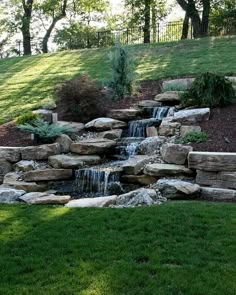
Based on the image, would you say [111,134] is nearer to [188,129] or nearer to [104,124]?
[104,124]

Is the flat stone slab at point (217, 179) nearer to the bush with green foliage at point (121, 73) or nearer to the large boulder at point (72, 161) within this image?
the large boulder at point (72, 161)

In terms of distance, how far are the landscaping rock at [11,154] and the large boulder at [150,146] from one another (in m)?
2.13

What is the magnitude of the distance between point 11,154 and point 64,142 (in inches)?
37.8

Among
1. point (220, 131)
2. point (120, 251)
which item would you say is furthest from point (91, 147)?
point (120, 251)

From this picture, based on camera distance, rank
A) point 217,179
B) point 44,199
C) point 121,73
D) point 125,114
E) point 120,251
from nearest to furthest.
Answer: point 120,251
point 44,199
point 217,179
point 125,114
point 121,73

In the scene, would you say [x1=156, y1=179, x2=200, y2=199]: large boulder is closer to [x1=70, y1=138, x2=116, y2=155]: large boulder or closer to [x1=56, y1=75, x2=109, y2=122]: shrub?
[x1=70, y1=138, x2=116, y2=155]: large boulder

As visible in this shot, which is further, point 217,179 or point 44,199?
point 217,179

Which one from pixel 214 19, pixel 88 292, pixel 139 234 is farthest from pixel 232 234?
pixel 214 19

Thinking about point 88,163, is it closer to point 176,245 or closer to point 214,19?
point 176,245

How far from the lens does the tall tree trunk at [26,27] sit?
88.7ft

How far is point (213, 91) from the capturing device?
865 centimetres

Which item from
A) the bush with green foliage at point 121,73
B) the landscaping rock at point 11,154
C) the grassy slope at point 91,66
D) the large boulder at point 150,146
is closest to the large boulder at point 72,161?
the landscaping rock at point 11,154

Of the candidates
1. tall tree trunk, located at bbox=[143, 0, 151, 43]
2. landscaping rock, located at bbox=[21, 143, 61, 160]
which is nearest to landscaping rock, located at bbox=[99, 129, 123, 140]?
landscaping rock, located at bbox=[21, 143, 61, 160]

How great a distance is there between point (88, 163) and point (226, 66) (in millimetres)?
6335
